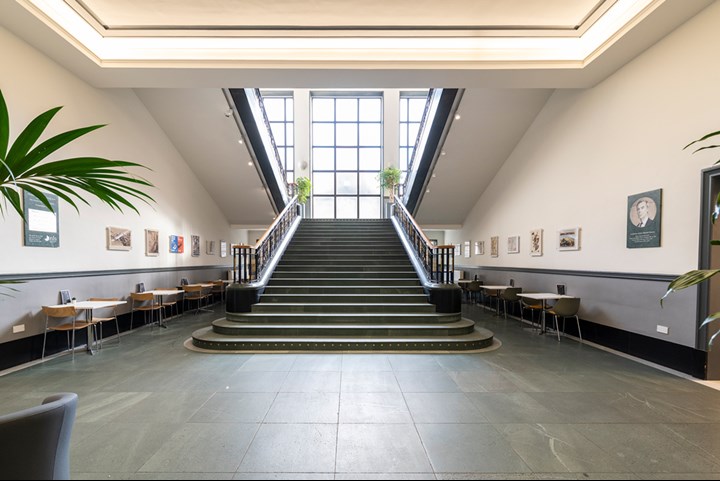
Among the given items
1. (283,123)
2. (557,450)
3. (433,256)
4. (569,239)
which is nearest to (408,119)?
(283,123)

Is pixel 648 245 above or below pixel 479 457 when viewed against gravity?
above

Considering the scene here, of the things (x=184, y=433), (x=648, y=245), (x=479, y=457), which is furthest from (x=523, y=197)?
(x=184, y=433)

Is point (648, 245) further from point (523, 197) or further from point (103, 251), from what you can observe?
point (103, 251)

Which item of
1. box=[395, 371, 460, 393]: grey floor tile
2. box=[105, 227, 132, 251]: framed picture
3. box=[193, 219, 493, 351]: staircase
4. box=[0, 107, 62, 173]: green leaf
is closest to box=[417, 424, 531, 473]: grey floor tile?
box=[395, 371, 460, 393]: grey floor tile

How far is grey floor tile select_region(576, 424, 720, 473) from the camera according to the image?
217 centimetres

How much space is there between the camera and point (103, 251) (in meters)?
5.46

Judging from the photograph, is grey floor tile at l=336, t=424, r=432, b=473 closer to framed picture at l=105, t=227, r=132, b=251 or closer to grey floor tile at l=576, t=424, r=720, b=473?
Result: grey floor tile at l=576, t=424, r=720, b=473

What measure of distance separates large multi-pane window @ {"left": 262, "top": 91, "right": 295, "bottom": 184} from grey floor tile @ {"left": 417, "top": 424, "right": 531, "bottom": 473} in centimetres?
1301

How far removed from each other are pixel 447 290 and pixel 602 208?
2.80 meters

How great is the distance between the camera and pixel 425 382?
3547 mm

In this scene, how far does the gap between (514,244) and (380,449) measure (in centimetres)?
678

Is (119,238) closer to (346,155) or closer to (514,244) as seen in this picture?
(514,244)

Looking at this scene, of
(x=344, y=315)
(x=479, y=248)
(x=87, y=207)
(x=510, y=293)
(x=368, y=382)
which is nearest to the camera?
(x=368, y=382)

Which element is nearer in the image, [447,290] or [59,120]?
[59,120]
